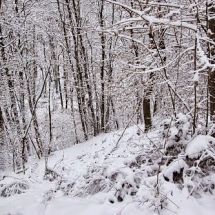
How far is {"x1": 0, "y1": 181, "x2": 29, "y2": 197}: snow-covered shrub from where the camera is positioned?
197 inches

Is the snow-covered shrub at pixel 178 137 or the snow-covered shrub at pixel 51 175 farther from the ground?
the snow-covered shrub at pixel 178 137

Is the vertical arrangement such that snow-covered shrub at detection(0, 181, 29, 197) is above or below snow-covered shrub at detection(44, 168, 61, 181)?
above

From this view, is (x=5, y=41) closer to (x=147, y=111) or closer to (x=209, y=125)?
(x=147, y=111)

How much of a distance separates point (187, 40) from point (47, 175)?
13.5ft

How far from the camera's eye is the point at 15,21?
12820 millimetres

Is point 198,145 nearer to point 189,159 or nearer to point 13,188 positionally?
point 189,159

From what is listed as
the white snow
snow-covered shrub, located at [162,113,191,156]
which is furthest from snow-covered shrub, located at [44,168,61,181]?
the white snow

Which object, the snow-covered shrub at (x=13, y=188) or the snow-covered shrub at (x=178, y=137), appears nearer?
the snow-covered shrub at (x=178, y=137)

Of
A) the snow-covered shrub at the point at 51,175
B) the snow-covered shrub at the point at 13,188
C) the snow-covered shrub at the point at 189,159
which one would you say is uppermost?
the snow-covered shrub at the point at 189,159

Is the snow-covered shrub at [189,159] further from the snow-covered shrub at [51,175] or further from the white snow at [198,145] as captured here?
the snow-covered shrub at [51,175]

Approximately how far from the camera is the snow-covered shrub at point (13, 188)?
501 centimetres

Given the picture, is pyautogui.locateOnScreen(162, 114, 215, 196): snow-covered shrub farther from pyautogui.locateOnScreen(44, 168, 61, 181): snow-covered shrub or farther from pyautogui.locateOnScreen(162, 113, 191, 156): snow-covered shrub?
pyautogui.locateOnScreen(44, 168, 61, 181): snow-covered shrub

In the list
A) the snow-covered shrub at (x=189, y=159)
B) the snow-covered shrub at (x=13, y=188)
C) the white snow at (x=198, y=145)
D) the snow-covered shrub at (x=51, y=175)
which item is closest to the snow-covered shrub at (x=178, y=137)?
the snow-covered shrub at (x=189, y=159)

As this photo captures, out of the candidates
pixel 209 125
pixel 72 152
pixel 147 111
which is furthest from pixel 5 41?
pixel 209 125
